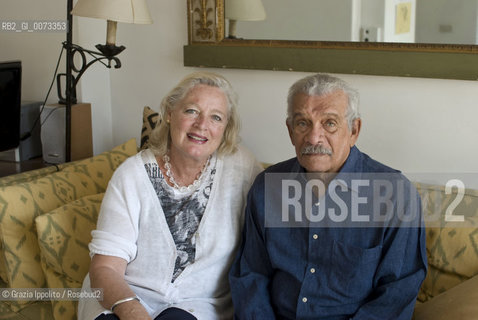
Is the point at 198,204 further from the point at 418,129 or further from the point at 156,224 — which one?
the point at 418,129

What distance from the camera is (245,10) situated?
2391mm

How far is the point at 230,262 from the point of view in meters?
1.83

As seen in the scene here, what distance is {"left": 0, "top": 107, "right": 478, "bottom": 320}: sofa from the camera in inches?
66.0

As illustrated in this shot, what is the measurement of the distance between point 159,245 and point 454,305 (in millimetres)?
897

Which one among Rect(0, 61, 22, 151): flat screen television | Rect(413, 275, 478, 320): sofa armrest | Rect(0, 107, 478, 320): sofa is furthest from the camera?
Rect(0, 61, 22, 151): flat screen television

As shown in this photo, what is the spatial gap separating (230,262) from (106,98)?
1465 millimetres

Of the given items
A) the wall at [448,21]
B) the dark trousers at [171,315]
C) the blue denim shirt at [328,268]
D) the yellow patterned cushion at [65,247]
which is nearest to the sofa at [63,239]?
the yellow patterned cushion at [65,247]

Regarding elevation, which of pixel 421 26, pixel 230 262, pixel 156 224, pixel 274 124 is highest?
pixel 421 26

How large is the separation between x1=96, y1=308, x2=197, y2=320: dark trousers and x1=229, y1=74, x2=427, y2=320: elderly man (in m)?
0.15

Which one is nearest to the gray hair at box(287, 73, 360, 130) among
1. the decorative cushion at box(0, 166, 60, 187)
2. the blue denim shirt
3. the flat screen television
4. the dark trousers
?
the blue denim shirt

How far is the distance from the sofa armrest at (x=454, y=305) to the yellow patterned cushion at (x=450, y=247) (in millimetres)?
72

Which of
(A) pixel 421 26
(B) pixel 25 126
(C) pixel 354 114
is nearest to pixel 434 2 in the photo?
(A) pixel 421 26

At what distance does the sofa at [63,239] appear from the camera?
168cm

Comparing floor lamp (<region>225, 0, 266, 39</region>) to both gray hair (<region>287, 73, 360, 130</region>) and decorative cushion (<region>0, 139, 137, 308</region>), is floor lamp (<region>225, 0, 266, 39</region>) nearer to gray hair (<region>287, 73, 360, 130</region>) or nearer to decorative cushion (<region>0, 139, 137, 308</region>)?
gray hair (<region>287, 73, 360, 130</region>)
